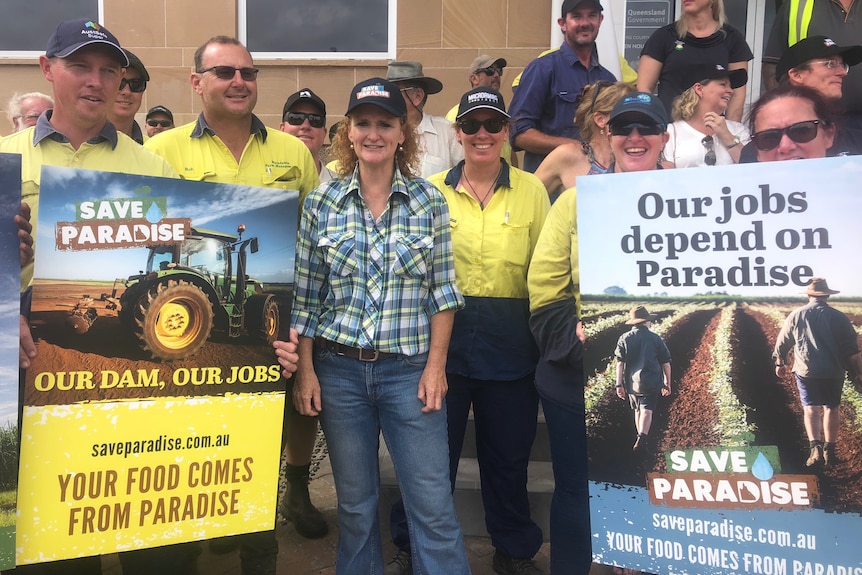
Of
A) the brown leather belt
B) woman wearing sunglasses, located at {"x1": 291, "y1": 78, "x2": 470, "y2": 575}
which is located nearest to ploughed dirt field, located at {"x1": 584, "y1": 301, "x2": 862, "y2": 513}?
woman wearing sunglasses, located at {"x1": 291, "y1": 78, "x2": 470, "y2": 575}

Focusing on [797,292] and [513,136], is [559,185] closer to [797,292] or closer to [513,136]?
[513,136]

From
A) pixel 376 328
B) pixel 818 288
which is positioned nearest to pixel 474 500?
pixel 376 328

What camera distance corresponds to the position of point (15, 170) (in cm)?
216

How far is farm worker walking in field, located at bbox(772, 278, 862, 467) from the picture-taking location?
6.86 feet

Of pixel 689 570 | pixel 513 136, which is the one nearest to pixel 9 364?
pixel 689 570

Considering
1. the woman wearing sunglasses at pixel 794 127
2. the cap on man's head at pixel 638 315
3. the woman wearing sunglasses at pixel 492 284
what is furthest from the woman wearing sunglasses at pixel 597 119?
the cap on man's head at pixel 638 315

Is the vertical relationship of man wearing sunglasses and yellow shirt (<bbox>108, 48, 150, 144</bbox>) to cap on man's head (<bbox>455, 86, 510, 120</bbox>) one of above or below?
above

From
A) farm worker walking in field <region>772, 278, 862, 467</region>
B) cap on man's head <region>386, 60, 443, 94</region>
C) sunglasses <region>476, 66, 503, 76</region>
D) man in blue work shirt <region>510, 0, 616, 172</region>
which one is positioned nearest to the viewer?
farm worker walking in field <region>772, 278, 862, 467</region>

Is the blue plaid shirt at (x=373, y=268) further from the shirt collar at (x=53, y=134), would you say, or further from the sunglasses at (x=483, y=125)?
the shirt collar at (x=53, y=134)

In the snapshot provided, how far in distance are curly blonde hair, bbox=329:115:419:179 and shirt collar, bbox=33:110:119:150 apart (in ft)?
2.80

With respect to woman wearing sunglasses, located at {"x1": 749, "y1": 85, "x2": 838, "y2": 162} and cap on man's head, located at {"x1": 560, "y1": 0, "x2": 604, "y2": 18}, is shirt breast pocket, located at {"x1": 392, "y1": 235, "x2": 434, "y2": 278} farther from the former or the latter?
cap on man's head, located at {"x1": 560, "y1": 0, "x2": 604, "y2": 18}

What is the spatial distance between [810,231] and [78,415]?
248 centimetres

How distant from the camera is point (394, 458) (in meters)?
2.63

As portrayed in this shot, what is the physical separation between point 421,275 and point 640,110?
998mm
